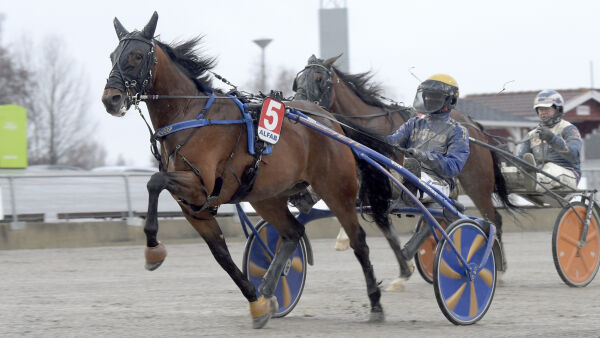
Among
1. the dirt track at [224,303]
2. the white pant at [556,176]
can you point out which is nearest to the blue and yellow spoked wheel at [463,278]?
the dirt track at [224,303]

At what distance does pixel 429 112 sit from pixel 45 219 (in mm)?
7641

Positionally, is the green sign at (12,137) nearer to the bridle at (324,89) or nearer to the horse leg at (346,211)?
the bridle at (324,89)

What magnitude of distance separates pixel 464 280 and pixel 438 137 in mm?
1316

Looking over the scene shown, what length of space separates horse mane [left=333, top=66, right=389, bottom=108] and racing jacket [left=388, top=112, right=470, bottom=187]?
7.71ft

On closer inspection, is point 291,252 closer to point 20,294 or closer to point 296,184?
point 296,184

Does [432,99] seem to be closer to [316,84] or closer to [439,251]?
[439,251]

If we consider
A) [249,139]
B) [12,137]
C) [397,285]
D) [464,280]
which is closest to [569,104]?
[12,137]

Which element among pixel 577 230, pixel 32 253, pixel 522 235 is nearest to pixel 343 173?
pixel 577 230

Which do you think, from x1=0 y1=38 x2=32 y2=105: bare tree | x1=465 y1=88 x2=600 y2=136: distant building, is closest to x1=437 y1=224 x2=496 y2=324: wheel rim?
x1=465 y1=88 x2=600 y2=136: distant building

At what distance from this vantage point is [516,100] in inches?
1262

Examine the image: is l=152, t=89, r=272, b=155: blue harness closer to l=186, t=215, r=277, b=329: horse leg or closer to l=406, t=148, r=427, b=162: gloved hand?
l=186, t=215, r=277, b=329: horse leg

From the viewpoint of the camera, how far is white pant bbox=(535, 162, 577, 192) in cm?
927

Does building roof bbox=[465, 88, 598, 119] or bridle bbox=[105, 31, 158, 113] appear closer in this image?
bridle bbox=[105, 31, 158, 113]

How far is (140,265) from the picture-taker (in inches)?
451
